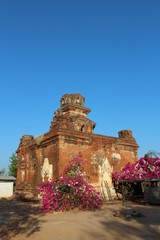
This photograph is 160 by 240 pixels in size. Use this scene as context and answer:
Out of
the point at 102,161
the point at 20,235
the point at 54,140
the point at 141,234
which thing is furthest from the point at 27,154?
the point at 141,234

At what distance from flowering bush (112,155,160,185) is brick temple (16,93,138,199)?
4.44 feet

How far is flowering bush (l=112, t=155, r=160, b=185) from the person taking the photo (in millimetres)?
14467

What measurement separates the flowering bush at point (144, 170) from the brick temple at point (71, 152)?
4.44 ft

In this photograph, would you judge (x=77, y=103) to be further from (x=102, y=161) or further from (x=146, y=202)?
(x=146, y=202)

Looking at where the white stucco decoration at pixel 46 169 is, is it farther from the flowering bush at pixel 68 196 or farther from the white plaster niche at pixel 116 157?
the white plaster niche at pixel 116 157

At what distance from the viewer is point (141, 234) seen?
627cm

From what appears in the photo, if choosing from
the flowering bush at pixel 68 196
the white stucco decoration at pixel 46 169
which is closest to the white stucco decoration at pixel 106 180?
the white stucco decoration at pixel 46 169

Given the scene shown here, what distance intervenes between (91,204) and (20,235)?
559cm

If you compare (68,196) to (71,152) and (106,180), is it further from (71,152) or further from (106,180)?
(106,180)

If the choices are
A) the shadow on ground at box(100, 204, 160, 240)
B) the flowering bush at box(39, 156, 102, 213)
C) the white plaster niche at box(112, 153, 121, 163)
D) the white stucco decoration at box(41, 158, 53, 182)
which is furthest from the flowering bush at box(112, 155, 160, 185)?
the shadow on ground at box(100, 204, 160, 240)

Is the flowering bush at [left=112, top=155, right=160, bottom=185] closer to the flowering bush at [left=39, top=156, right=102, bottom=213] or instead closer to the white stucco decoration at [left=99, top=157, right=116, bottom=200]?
the white stucco decoration at [left=99, top=157, right=116, bottom=200]

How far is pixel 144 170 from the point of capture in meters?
15.0

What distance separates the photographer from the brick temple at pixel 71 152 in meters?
14.5

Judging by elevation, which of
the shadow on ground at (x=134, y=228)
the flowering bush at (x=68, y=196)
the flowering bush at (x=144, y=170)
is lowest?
the shadow on ground at (x=134, y=228)
